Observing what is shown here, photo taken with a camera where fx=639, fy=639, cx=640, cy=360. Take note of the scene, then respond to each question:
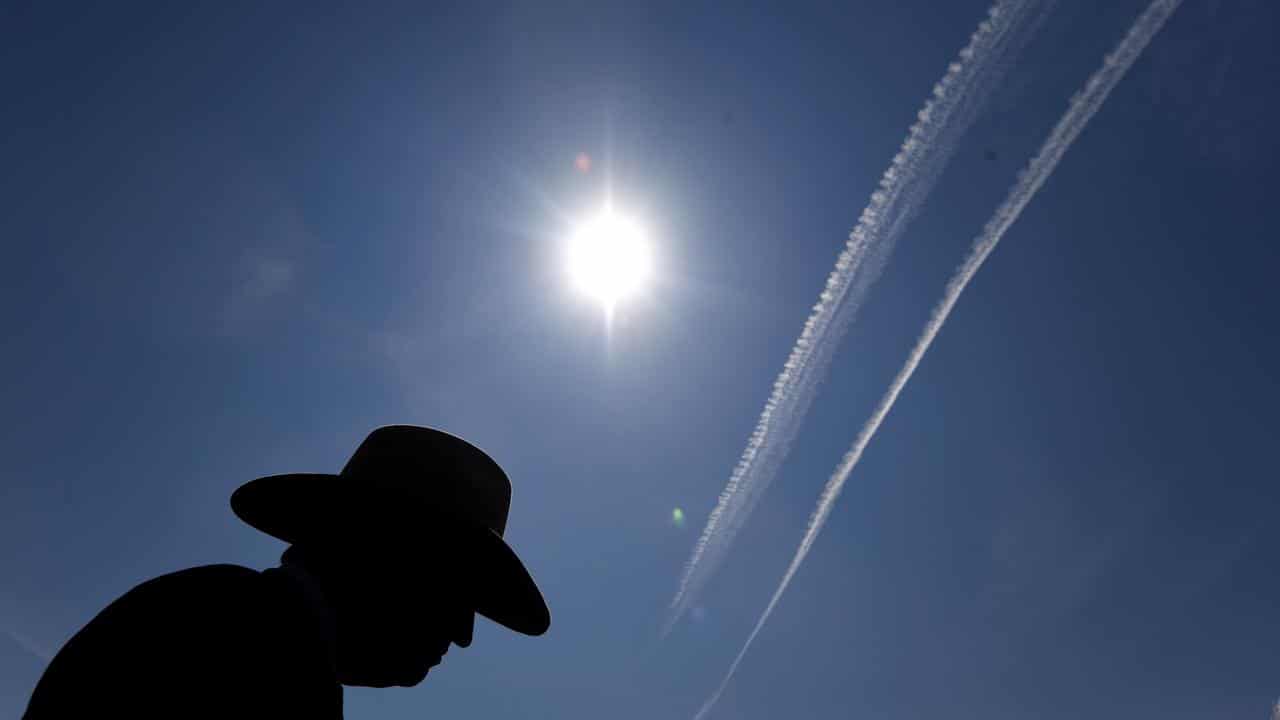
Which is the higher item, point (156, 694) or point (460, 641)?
point (460, 641)

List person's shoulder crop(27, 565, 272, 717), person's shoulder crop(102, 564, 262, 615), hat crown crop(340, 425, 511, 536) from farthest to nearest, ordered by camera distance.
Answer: hat crown crop(340, 425, 511, 536), person's shoulder crop(102, 564, 262, 615), person's shoulder crop(27, 565, 272, 717)

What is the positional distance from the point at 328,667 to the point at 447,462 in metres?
1.65

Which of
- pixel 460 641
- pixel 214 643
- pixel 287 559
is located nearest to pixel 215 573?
pixel 214 643

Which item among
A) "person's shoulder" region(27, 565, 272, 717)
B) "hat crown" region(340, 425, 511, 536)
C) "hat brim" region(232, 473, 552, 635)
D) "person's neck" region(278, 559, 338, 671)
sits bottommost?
"person's shoulder" region(27, 565, 272, 717)

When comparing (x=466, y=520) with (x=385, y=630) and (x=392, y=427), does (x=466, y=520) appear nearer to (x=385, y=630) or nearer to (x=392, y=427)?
(x=385, y=630)

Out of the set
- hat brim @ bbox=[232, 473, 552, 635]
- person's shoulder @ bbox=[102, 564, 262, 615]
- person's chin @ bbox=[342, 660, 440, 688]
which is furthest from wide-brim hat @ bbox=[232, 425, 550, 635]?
person's shoulder @ bbox=[102, 564, 262, 615]

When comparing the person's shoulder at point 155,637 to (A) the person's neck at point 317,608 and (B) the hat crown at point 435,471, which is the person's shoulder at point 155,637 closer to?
(A) the person's neck at point 317,608

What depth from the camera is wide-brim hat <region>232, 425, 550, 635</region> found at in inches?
121

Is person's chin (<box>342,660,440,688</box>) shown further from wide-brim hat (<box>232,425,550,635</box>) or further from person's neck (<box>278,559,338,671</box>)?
person's neck (<box>278,559,338,671</box>)

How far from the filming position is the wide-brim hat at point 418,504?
3084 mm

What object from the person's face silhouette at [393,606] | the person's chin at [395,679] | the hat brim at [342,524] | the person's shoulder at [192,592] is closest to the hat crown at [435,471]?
the hat brim at [342,524]

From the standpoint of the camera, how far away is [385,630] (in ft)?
9.37

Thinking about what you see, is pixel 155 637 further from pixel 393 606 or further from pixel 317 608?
pixel 393 606

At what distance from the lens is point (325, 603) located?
2422 millimetres
